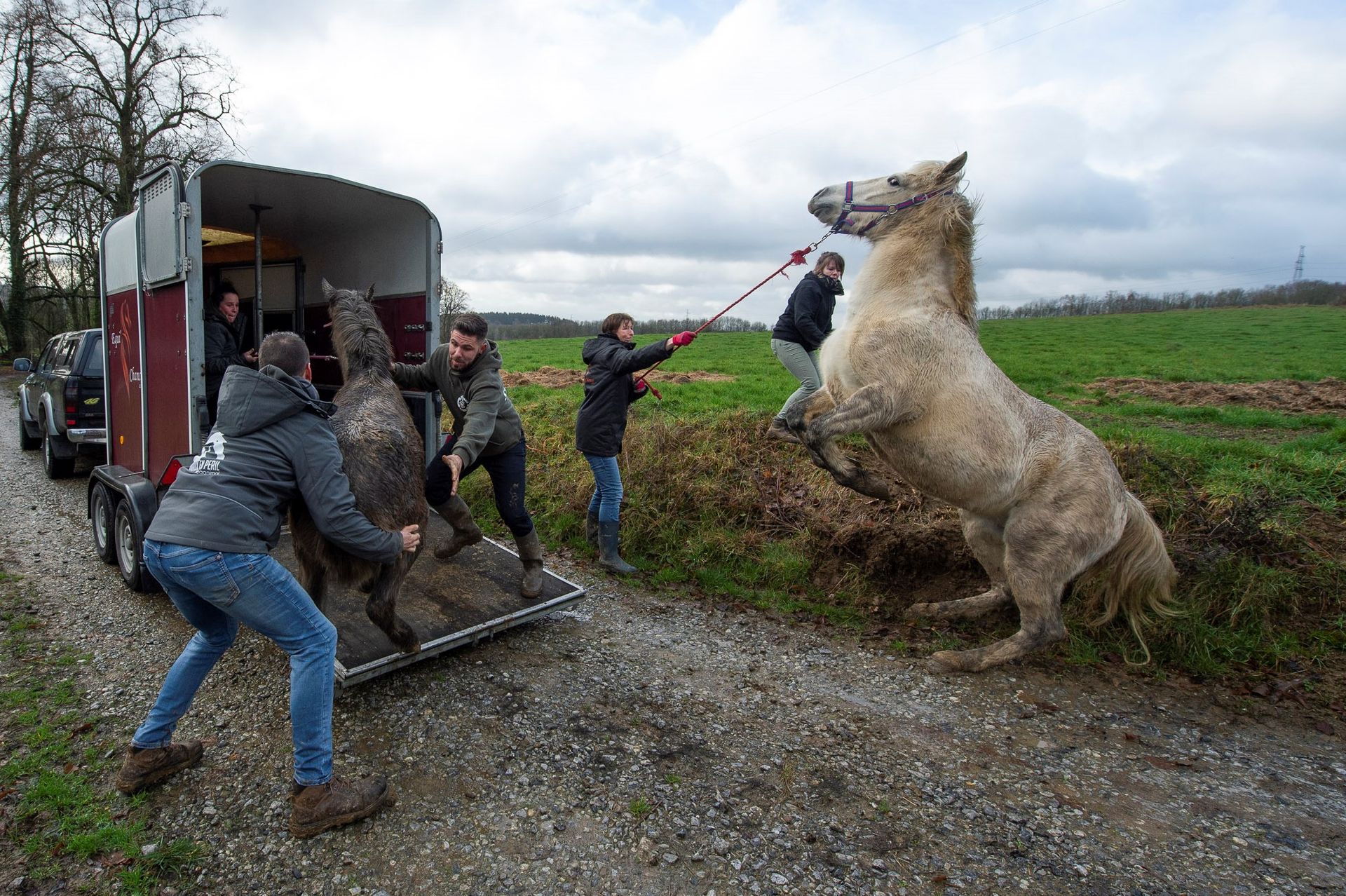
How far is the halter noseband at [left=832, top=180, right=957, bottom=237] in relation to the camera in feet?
14.3

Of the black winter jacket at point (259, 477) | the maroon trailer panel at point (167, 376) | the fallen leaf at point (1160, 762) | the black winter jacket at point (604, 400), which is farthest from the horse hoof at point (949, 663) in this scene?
the maroon trailer panel at point (167, 376)

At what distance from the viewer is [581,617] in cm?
502

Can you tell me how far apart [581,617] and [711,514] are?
2.04 m

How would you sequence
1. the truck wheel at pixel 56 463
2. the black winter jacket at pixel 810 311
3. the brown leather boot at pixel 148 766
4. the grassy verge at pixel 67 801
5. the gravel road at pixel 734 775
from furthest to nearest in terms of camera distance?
the truck wheel at pixel 56 463 < the black winter jacket at pixel 810 311 < the brown leather boot at pixel 148 766 < the gravel road at pixel 734 775 < the grassy verge at pixel 67 801

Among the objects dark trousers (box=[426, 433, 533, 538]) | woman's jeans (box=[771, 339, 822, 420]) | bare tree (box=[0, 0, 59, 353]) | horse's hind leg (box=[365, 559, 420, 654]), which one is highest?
bare tree (box=[0, 0, 59, 353])

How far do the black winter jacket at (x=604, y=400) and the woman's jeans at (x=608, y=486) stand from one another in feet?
0.25

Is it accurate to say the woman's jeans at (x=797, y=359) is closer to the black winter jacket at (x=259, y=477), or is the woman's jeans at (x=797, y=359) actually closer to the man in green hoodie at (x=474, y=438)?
the man in green hoodie at (x=474, y=438)

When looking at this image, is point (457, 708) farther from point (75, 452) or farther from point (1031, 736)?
point (75, 452)

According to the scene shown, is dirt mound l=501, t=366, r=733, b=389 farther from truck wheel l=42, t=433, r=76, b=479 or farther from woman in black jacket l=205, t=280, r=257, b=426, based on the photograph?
woman in black jacket l=205, t=280, r=257, b=426

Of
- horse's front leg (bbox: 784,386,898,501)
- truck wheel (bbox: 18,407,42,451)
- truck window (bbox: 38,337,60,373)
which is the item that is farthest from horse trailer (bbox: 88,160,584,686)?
truck wheel (bbox: 18,407,42,451)

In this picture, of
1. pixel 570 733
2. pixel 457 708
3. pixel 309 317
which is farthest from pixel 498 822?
pixel 309 317

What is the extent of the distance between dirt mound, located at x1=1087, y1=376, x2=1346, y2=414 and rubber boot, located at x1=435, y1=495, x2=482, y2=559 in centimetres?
945

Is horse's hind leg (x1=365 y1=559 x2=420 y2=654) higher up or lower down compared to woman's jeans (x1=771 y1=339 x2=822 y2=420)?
lower down

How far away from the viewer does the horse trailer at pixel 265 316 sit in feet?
14.8
